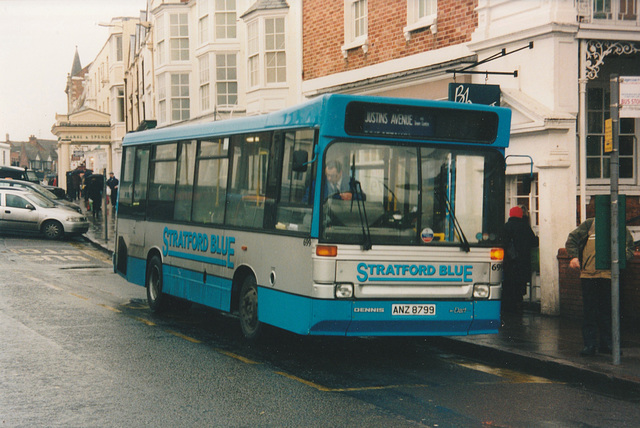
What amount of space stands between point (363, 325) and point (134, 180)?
660 centimetres

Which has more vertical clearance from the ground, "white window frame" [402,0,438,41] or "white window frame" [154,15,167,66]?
"white window frame" [154,15,167,66]

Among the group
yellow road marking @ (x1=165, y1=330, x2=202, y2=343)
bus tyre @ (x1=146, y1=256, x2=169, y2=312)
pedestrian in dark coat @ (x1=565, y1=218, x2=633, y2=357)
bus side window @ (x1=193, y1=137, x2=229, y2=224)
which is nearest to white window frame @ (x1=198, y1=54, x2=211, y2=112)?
bus tyre @ (x1=146, y1=256, x2=169, y2=312)

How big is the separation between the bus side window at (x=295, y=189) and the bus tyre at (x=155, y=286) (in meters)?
4.00

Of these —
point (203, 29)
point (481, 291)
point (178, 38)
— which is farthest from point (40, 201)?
point (481, 291)

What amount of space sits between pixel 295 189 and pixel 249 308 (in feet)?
6.22

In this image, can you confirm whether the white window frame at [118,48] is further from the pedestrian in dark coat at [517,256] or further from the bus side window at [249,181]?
the bus side window at [249,181]

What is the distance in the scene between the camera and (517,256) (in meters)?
13.4

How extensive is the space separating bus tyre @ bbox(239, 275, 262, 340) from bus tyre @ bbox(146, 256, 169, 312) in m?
2.73

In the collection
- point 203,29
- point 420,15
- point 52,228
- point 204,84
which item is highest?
point 203,29

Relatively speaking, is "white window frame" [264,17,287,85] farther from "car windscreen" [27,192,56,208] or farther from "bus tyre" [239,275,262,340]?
"bus tyre" [239,275,262,340]

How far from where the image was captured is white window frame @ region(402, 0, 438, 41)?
17188 mm

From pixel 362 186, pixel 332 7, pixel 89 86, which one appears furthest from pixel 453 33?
pixel 89 86

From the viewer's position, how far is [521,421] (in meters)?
6.86

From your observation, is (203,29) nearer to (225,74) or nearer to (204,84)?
(204,84)
